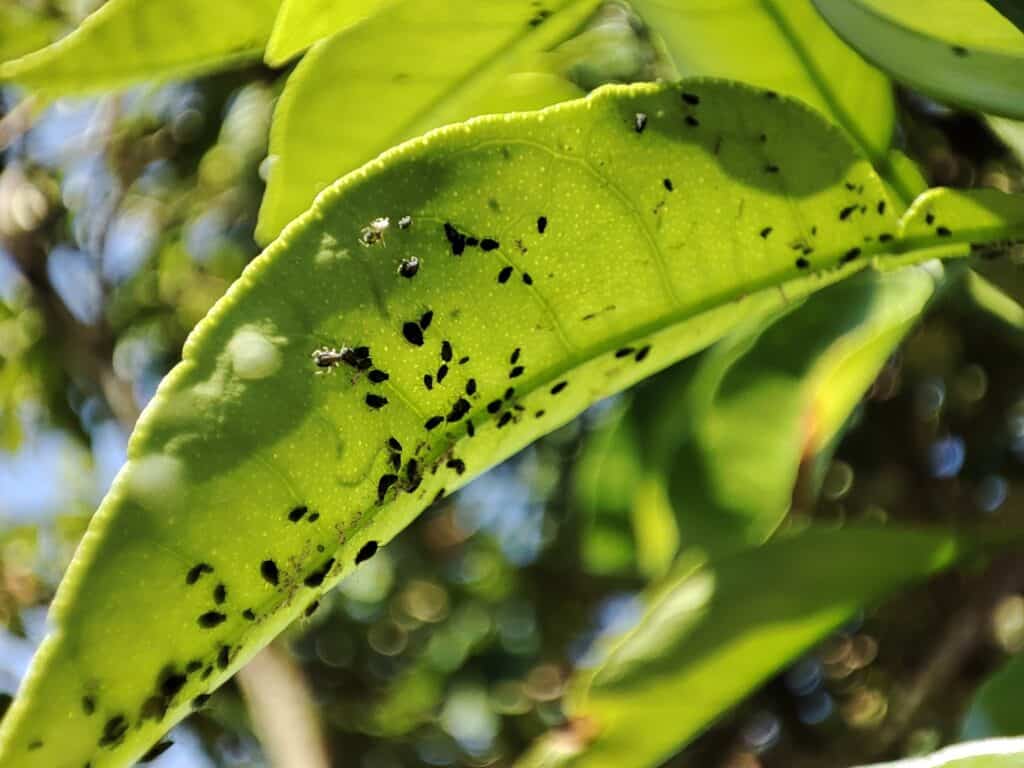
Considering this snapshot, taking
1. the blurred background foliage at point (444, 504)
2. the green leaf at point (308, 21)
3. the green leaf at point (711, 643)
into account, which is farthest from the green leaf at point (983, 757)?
the blurred background foliage at point (444, 504)

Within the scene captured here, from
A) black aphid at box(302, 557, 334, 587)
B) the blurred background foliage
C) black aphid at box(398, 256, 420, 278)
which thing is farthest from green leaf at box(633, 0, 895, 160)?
the blurred background foliage

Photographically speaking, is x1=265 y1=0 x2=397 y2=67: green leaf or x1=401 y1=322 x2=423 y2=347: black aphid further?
x1=265 y1=0 x2=397 y2=67: green leaf

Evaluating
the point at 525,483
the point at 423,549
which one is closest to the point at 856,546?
the point at 525,483

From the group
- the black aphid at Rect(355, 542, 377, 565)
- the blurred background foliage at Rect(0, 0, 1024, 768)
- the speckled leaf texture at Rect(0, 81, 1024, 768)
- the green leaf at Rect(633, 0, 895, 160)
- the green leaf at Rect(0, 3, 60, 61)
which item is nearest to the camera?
the speckled leaf texture at Rect(0, 81, 1024, 768)

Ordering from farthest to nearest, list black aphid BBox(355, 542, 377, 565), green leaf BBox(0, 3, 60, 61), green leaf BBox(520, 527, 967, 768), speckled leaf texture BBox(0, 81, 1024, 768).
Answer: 1. green leaf BBox(0, 3, 60, 61)
2. green leaf BBox(520, 527, 967, 768)
3. black aphid BBox(355, 542, 377, 565)
4. speckled leaf texture BBox(0, 81, 1024, 768)

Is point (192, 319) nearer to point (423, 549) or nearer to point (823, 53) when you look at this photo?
point (423, 549)

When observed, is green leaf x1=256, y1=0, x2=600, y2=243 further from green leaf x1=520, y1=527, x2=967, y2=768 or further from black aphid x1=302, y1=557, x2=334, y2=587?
green leaf x1=520, y1=527, x2=967, y2=768
